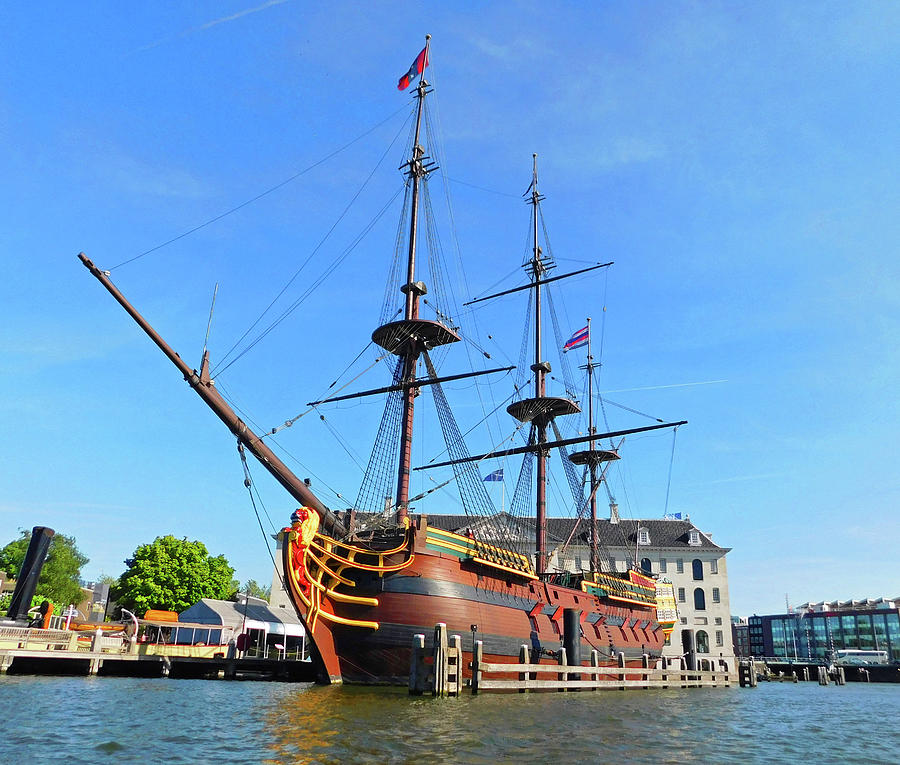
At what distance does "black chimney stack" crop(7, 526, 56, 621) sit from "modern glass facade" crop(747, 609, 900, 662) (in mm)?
102904

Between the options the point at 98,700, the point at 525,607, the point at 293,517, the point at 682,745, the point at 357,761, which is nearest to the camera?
the point at 357,761

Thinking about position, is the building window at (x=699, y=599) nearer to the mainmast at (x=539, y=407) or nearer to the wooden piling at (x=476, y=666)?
the mainmast at (x=539, y=407)

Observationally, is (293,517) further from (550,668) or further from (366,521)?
(550,668)

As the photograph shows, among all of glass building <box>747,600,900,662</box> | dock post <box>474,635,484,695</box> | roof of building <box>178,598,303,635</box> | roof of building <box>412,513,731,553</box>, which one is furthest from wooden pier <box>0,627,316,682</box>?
glass building <box>747,600,900,662</box>

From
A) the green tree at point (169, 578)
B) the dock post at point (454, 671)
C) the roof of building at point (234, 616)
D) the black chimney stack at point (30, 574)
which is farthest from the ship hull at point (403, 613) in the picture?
the green tree at point (169, 578)

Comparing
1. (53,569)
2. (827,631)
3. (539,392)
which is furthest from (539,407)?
(827,631)

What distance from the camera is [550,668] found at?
2572 centimetres

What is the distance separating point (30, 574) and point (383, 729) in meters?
28.7

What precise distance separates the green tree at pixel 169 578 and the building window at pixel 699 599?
43.7 m

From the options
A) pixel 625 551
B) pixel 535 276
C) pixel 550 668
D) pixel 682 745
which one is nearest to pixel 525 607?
pixel 550 668

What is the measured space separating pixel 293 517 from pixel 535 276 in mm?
29436

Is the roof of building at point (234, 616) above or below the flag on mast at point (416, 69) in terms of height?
below

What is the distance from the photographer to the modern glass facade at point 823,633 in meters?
108

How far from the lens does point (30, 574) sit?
116 ft
